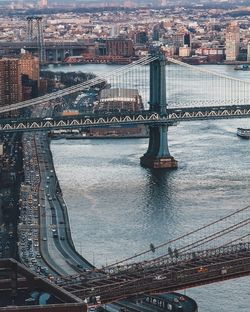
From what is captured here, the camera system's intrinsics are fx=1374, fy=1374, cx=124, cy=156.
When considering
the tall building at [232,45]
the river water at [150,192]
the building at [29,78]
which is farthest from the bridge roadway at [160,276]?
the tall building at [232,45]

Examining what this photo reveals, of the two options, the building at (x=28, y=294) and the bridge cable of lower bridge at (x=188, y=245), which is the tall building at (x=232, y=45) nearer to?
the bridge cable of lower bridge at (x=188, y=245)

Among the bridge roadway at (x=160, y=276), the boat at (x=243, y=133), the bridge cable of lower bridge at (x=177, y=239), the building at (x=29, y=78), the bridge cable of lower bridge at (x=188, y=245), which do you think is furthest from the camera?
the building at (x=29, y=78)

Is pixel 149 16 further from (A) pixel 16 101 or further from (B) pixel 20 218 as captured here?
(B) pixel 20 218

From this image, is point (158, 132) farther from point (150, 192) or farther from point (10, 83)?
point (10, 83)

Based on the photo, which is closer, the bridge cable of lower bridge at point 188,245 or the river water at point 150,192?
the bridge cable of lower bridge at point 188,245

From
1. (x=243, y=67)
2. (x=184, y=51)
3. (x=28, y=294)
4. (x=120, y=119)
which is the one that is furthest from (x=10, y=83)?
(x=28, y=294)

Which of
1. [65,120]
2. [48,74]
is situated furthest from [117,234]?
[48,74]

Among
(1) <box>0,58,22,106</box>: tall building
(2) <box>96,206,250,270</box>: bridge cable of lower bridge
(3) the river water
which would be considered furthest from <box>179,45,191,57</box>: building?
(2) <box>96,206,250,270</box>: bridge cable of lower bridge
